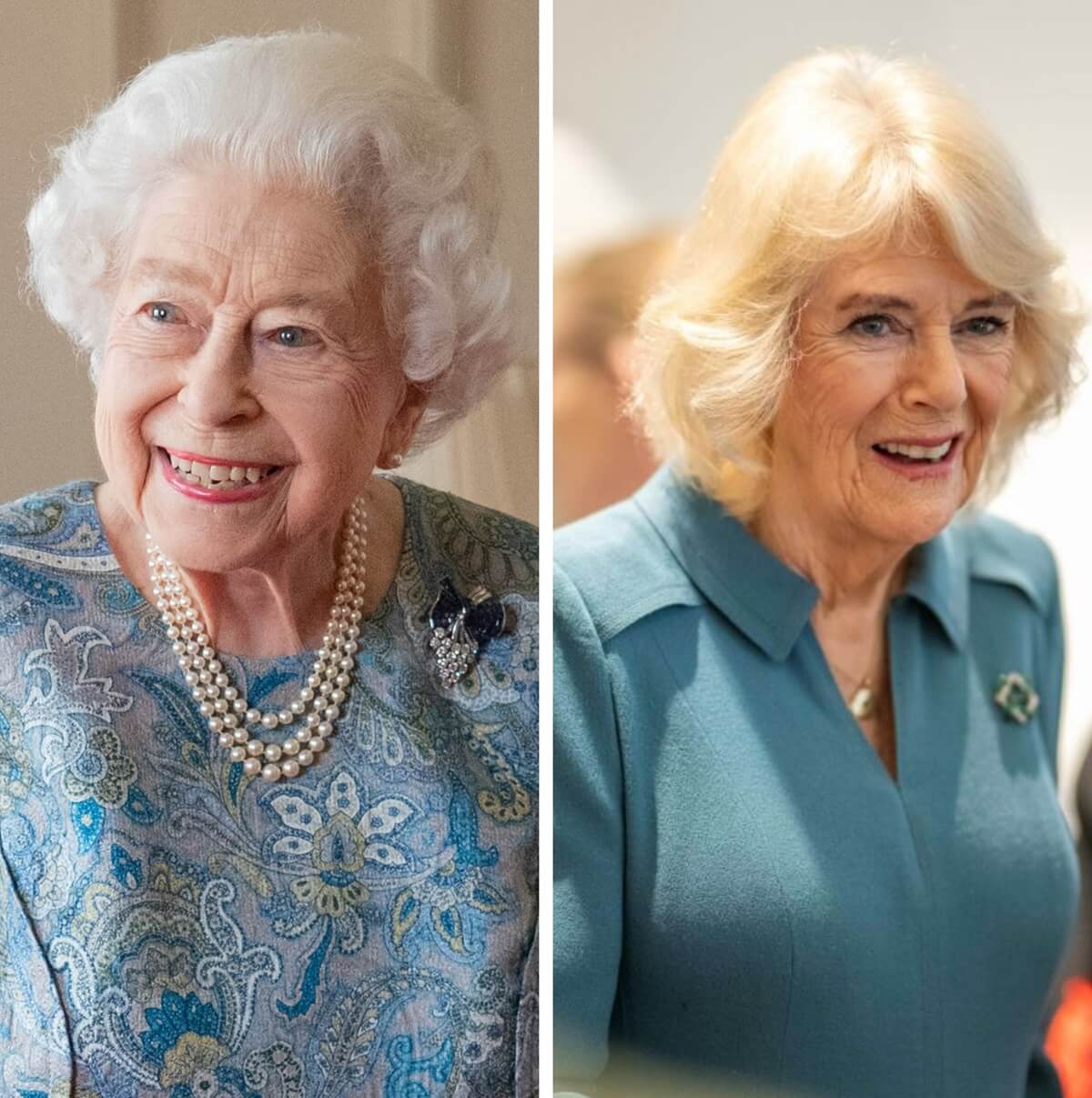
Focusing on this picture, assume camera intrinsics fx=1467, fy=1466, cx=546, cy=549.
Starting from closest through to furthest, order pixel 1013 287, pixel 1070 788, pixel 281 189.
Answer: pixel 281 189
pixel 1013 287
pixel 1070 788

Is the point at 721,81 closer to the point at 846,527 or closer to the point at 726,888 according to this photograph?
the point at 846,527

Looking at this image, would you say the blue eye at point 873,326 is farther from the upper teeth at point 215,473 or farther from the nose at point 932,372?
the upper teeth at point 215,473

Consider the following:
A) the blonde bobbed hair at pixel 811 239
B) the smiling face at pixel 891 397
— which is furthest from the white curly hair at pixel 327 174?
the smiling face at pixel 891 397

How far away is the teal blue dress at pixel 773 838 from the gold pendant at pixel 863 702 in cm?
2

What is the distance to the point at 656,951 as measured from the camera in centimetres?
157

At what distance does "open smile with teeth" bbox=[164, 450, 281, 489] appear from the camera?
4.73 feet

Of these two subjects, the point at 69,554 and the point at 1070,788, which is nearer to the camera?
the point at 69,554

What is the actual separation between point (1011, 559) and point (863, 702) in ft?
0.77

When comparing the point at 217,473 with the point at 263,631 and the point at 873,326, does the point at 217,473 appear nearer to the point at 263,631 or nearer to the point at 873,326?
the point at 263,631

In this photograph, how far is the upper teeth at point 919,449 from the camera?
154 centimetres

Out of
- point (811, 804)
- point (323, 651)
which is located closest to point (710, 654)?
point (811, 804)

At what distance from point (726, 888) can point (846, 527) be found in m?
0.41

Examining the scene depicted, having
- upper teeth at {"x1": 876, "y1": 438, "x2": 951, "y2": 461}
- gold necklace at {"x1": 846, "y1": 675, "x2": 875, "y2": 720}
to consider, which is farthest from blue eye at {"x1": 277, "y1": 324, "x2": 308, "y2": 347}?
→ gold necklace at {"x1": 846, "y1": 675, "x2": 875, "y2": 720}

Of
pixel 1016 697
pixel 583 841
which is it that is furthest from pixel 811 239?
pixel 583 841
